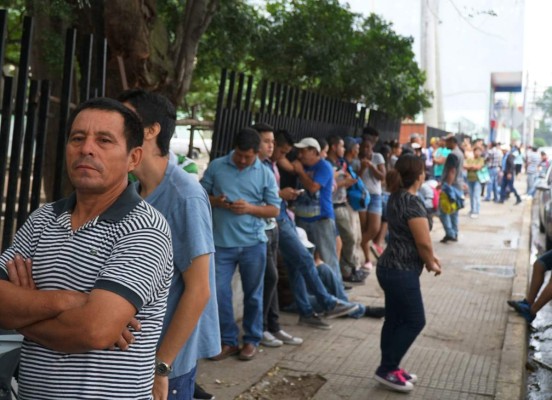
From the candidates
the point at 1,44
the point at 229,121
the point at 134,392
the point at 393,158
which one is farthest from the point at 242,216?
the point at 393,158

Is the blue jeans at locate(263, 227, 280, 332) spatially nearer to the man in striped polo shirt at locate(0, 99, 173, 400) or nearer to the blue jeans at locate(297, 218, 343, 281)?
the blue jeans at locate(297, 218, 343, 281)

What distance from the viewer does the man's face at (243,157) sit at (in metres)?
6.22

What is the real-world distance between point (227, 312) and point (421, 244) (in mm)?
1679

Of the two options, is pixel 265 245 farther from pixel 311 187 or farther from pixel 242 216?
pixel 311 187

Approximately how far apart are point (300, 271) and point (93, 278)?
209 inches

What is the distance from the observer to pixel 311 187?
8.34 metres

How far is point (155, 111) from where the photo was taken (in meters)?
2.96

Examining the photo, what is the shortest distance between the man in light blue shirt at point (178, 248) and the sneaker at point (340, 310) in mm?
4956

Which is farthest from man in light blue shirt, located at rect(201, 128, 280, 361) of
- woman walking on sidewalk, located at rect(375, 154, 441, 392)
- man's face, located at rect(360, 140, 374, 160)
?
man's face, located at rect(360, 140, 374, 160)

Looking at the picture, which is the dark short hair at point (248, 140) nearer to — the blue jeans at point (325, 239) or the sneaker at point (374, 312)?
the blue jeans at point (325, 239)

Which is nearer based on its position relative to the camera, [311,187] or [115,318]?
[115,318]

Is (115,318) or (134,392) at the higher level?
(115,318)

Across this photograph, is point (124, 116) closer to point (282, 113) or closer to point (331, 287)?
point (331, 287)

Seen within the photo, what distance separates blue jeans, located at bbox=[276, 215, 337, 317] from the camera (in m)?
7.39
